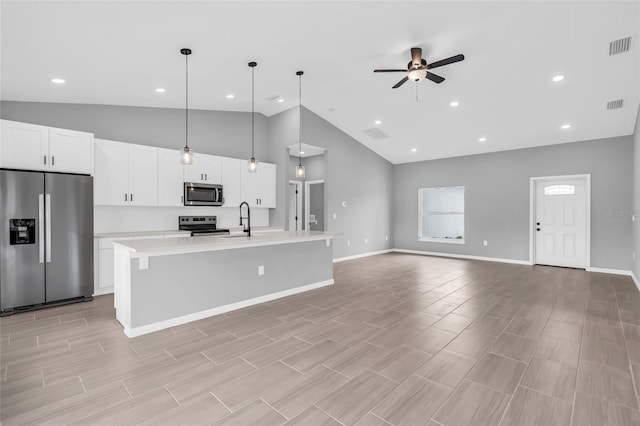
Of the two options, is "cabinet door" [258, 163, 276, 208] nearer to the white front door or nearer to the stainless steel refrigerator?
the stainless steel refrigerator

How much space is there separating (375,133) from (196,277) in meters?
5.38

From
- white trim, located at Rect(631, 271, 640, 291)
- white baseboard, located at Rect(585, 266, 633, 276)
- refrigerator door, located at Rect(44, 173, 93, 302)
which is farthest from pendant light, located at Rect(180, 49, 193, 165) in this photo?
white baseboard, located at Rect(585, 266, 633, 276)

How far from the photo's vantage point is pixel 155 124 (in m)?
5.37

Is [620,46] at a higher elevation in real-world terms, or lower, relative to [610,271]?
higher

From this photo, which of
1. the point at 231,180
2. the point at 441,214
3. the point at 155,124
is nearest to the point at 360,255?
the point at 441,214

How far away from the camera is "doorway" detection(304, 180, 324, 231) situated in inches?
305

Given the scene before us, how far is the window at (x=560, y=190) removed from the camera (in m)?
6.58

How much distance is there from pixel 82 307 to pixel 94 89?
296 cm

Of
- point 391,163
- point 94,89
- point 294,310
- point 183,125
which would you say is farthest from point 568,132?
point 94,89

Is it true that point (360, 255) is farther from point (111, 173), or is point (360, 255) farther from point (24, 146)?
point (24, 146)

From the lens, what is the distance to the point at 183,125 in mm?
5668

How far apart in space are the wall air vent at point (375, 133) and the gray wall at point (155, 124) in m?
2.41

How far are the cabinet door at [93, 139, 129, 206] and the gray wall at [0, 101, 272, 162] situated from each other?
0.52 metres

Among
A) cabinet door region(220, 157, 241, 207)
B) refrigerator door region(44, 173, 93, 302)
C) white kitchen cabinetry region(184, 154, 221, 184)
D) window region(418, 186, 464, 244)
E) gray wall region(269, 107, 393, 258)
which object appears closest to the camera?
refrigerator door region(44, 173, 93, 302)
